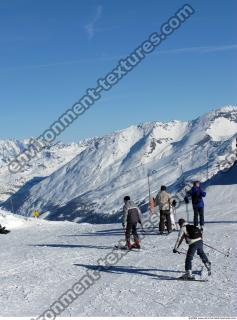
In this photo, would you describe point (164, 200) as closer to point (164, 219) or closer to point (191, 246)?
point (164, 219)

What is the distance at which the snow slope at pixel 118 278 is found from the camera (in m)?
12.8

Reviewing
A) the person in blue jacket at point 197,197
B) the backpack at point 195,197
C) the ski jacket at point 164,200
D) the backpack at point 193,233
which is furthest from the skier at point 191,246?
the ski jacket at point 164,200

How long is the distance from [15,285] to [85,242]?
7694 millimetres

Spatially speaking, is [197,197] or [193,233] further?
[197,197]

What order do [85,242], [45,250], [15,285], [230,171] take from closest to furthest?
[15,285], [45,250], [85,242], [230,171]

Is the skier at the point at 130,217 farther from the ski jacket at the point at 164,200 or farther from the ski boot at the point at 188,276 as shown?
the ski boot at the point at 188,276

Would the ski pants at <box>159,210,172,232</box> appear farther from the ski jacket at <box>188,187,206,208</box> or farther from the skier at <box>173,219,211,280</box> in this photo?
the skier at <box>173,219,211,280</box>

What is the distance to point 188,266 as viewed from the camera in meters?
14.9

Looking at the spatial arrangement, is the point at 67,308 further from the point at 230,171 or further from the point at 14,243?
the point at 230,171

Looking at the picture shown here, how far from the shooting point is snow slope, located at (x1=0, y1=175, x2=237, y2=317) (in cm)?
1282

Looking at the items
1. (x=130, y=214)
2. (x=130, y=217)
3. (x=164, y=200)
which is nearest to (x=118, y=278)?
(x=130, y=217)

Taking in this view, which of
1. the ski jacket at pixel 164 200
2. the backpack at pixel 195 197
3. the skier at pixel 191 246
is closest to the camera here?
the skier at pixel 191 246

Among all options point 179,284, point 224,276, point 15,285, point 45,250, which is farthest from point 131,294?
point 45,250

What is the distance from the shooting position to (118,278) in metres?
15.8
